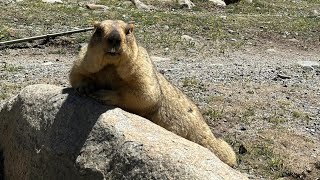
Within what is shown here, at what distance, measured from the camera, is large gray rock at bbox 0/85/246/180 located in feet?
Answer: 18.2

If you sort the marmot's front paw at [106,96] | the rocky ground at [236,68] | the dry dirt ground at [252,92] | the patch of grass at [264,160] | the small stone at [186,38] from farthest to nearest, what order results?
the small stone at [186,38]
the rocky ground at [236,68]
the dry dirt ground at [252,92]
the patch of grass at [264,160]
the marmot's front paw at [106,96]

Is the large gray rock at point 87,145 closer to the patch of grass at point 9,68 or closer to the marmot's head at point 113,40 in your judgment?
the marmot's head at point 113,40

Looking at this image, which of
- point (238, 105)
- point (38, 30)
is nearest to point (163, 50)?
point (38, 30)

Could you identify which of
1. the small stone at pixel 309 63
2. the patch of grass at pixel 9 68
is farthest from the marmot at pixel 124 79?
the small stone at pixel 309 63

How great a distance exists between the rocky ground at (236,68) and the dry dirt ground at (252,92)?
0.07ft

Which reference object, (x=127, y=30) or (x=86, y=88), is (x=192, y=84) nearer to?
(x=86, y=88)

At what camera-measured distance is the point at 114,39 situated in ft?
18.2

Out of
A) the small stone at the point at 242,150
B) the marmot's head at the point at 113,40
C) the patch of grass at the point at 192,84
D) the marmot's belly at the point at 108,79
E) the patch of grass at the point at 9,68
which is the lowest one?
the patch of grass at the point at 192,84

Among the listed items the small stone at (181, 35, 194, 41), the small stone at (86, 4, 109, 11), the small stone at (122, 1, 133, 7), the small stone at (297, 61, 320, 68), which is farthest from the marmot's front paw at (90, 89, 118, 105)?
the small stone at (122, 1, 133, 7)

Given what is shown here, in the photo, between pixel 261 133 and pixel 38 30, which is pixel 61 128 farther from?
pixel 38 30

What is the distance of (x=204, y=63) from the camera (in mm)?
15453

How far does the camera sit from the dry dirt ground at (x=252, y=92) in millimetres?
9703

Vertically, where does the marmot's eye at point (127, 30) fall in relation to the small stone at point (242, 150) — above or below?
above

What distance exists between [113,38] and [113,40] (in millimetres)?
20
